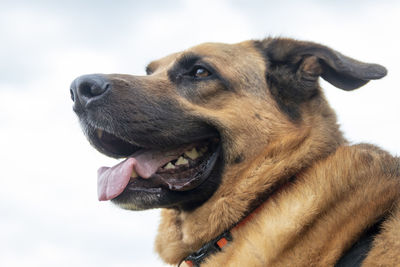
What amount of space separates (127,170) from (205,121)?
77cm

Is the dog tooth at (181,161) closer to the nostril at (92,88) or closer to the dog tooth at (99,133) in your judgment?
the dog tooth at (99,133)

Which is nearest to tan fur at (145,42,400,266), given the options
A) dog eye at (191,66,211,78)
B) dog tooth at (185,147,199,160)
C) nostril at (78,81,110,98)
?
dog eye at (191,66,211,78)

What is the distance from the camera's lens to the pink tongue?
13.8 ft

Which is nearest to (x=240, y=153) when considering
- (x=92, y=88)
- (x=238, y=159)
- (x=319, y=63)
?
(x=238, y=159)

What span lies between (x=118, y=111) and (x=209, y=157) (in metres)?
0.85

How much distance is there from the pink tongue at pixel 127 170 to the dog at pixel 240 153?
1 cm

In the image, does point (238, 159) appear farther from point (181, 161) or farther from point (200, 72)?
point (200, 72)

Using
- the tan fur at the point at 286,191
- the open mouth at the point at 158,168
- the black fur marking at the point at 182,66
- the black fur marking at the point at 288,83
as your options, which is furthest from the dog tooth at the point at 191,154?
the black fur marking at the point at 288,83

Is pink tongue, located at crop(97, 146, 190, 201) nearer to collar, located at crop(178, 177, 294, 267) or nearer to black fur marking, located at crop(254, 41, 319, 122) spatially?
collar, located at crop(178, 177, 294, 267)

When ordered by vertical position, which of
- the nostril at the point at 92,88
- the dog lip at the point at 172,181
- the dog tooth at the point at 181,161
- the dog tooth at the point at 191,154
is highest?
the nostril at the point at 92,88

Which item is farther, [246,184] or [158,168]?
[158,168]

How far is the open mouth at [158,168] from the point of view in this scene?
4.22 meters

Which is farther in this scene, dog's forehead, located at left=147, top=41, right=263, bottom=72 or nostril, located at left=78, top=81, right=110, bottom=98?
dog's forehead, located at left=147, top=41, right=263, bottom=72

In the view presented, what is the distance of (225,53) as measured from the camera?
4.77m
